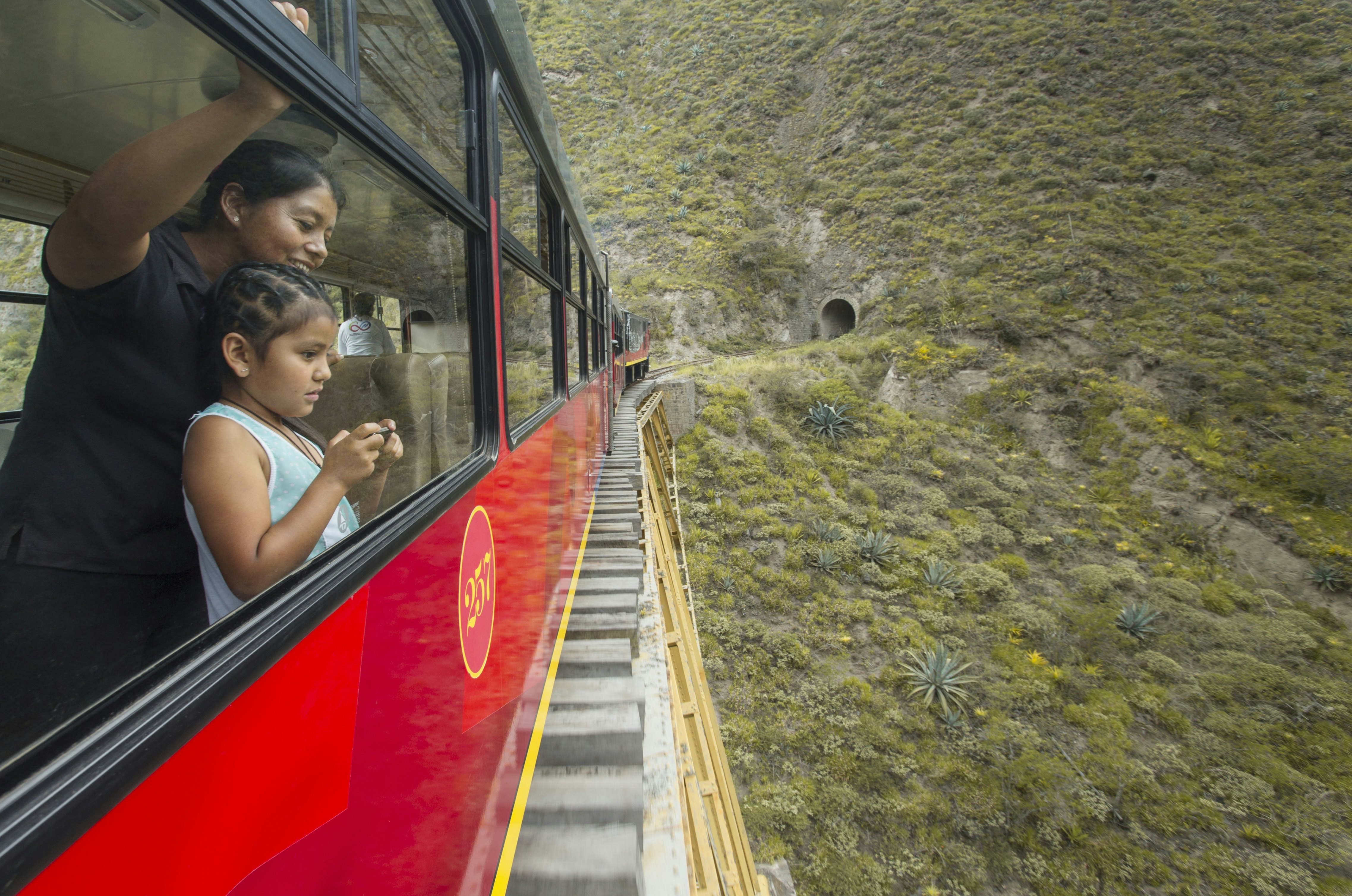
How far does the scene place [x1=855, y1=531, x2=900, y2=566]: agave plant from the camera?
1344cm

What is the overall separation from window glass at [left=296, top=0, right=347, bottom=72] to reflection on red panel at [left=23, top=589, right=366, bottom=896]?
0.86m

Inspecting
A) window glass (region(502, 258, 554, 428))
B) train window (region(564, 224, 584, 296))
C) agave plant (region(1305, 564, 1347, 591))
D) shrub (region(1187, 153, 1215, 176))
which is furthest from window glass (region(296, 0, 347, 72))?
shrub (region(1187, 153, 1215, 176))

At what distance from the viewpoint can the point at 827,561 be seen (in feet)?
42.9

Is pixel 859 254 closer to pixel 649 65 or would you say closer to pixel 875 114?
pixel 875 114

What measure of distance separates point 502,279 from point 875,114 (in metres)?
34.8

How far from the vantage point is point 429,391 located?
1.37 meters

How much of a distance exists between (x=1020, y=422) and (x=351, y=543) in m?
20.2

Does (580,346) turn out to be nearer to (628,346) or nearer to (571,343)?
(571,343)

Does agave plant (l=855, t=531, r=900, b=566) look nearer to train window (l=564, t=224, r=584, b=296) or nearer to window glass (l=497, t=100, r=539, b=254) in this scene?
train window (l=564, t=224, r=584, b=296)

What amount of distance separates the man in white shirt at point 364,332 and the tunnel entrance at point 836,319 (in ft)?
89.0

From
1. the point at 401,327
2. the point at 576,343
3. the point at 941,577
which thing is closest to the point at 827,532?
the point at 941,577

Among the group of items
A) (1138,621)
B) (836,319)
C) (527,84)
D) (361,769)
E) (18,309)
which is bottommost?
(1138,621)

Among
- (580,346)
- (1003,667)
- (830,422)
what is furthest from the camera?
(830,422)

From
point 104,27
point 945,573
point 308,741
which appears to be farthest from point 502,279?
point 945,573
